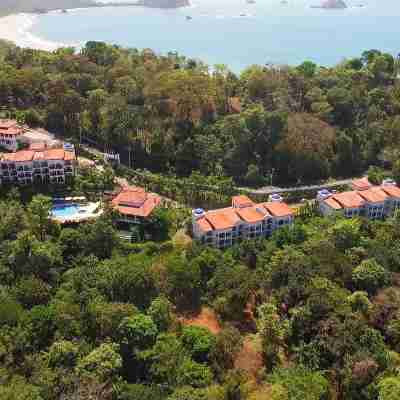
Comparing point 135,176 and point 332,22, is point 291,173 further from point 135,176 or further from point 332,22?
point 332,22

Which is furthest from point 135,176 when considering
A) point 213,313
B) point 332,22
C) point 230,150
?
point 332,22

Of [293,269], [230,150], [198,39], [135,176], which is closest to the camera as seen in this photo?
[293,269]

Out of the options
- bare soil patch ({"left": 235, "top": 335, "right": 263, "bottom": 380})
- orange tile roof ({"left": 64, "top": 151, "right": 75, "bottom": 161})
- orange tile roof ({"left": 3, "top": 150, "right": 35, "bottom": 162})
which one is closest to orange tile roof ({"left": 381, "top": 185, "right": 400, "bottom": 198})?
bare soil patch ({"left": 235, "top": 335, "right": 263, "bottom": 380})

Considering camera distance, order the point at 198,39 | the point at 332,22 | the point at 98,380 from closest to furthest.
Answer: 1. the point at 98,380
2. the point at 198,39
3. the point at 332,22

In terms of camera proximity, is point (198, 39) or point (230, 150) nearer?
point (230, 150)

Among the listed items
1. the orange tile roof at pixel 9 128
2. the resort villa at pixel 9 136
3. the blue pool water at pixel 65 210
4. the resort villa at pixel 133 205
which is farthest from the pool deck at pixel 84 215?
the orange tile roof at pixel 9 128

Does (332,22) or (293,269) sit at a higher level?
(332,22)

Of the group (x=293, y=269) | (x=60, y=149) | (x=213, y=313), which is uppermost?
(x=60, y=149)
